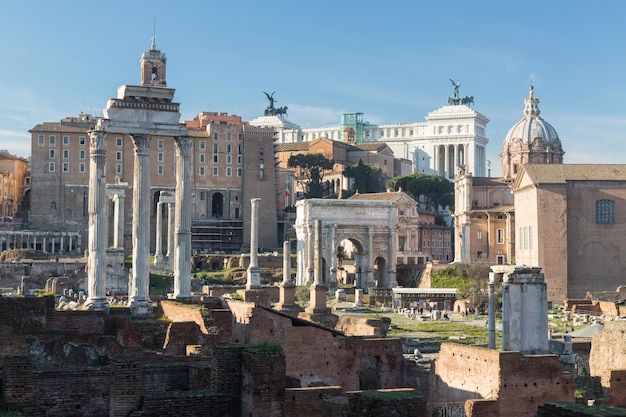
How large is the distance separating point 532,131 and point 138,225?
2129 inches

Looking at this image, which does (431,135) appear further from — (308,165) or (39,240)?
(39,240)

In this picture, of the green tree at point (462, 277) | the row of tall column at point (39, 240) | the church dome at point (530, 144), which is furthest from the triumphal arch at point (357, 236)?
the row of tall column at point (39, 240)

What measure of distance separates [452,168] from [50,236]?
59417 millimetres

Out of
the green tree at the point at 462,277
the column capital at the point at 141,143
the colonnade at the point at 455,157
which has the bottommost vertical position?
the green tree at the point at 462,277

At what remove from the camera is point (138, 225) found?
2173cm

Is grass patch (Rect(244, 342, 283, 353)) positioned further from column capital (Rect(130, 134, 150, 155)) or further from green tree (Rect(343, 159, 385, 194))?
green tree (Rect(343, 159, 385, 194))

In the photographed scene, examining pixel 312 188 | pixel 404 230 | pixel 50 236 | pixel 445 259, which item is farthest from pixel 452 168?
pixel 50 236

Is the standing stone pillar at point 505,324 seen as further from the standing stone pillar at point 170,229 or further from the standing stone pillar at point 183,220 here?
the standing stone pillar at point 170,229

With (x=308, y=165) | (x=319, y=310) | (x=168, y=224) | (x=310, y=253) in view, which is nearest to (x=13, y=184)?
(x=308, y=165)

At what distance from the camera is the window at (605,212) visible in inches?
1959

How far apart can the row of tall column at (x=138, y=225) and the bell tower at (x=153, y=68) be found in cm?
165

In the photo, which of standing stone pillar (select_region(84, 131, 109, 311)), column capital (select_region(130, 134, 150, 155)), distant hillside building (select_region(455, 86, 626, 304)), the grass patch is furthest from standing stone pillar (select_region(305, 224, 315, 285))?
the grass patch

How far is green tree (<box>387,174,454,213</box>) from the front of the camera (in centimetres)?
8356

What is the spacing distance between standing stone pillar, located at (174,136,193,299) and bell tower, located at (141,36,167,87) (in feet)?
5.55
